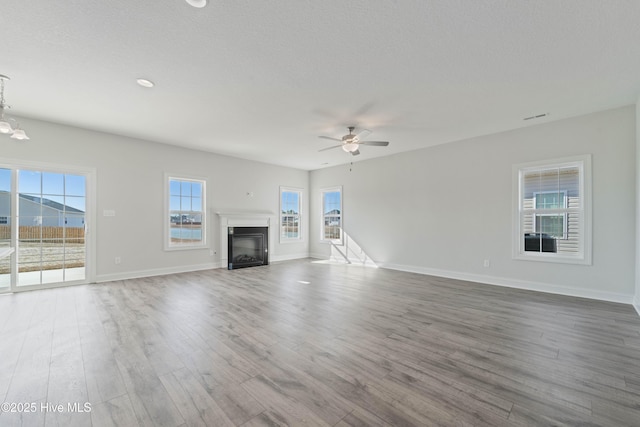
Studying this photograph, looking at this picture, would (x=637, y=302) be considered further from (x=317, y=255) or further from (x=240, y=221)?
(x=240, y=221)

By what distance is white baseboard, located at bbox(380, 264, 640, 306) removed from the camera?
13.4 ft

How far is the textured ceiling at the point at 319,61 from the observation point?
2.19 meters

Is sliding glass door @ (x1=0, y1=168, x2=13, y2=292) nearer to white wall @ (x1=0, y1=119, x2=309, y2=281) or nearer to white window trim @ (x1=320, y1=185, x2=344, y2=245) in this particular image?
white wall @ (x1=0, y1=119, x2=309, y2=281)

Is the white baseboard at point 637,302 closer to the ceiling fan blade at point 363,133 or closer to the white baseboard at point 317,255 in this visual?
the ceiling fan blade at point 363,133

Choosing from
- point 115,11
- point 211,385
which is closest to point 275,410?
point 211,385

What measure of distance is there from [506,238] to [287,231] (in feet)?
18.6

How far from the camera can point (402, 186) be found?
21.9 feet

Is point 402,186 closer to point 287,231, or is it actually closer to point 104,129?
point 287,231

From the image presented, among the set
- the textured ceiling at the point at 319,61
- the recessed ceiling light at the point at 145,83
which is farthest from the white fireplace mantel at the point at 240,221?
the recessed ceiling light at the point at 145,83

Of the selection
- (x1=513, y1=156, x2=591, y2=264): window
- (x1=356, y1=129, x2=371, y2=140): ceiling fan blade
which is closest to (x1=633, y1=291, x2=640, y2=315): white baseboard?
(x1=513, y1=156, x2=591, y2=264): window

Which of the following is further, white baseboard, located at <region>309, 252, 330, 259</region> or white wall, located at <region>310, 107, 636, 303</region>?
white baseboard, located at <region>309, 252, 330, 259</region>

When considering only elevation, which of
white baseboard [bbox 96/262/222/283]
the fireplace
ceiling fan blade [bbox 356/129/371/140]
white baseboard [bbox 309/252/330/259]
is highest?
ceiling fan blade [bbox 356/129/371/140]

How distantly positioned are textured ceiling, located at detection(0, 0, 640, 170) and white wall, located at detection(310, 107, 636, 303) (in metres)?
0.51

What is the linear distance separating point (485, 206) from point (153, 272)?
699 centimetres
